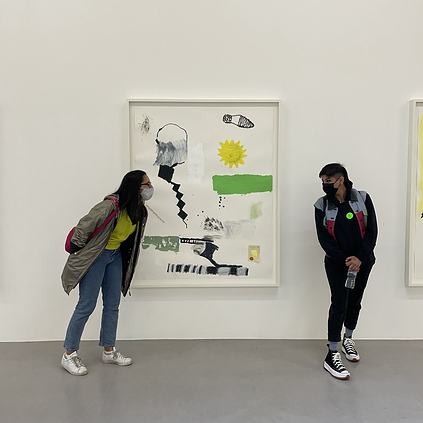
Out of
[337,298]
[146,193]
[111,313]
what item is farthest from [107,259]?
[337,298]

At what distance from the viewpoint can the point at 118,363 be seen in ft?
8.16

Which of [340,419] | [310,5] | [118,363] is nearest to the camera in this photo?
[340,419]

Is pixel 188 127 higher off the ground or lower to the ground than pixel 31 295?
higher

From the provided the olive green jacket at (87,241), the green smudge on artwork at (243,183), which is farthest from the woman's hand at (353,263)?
the olive green jacket at (87,241)

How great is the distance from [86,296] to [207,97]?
5.82 ft

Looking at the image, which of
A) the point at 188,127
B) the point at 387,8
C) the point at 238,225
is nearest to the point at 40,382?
the point at 238,225

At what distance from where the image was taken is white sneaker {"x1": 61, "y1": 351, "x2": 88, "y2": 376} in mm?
2355

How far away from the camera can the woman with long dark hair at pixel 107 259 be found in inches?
89.9

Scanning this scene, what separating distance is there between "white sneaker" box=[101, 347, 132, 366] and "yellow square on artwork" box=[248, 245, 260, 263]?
3.98 feet

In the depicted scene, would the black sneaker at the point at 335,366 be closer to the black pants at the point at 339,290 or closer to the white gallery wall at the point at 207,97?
the black pants at the point at 339,290

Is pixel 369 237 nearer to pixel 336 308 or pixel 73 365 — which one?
pixel 336 308

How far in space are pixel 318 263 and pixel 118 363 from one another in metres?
1.76

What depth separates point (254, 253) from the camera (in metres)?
2.84

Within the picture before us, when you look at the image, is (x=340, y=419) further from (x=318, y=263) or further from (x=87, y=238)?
(x=87, y=238)
